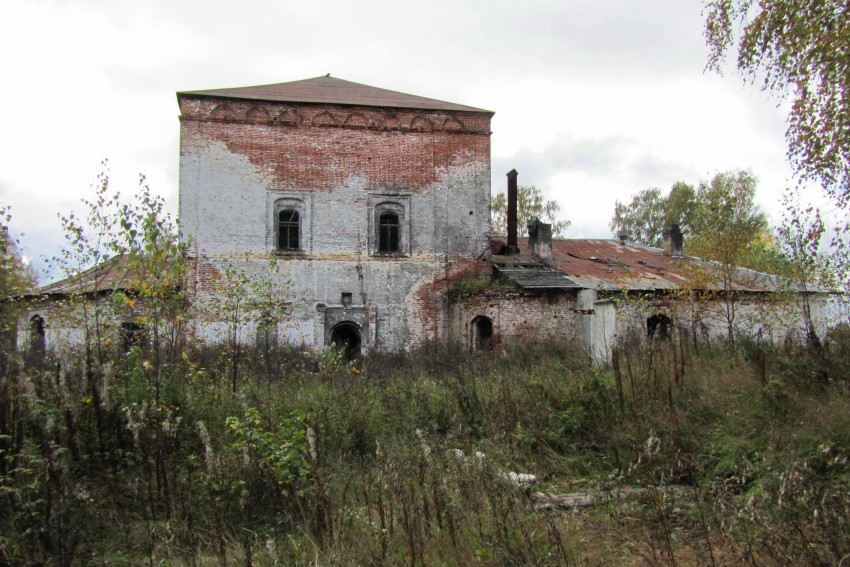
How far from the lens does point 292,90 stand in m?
20.7

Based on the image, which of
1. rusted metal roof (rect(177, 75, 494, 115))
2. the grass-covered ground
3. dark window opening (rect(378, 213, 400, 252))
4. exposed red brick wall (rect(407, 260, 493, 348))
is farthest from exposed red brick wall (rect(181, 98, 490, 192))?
the grass-covered ground

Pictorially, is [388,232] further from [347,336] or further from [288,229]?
[347,336]

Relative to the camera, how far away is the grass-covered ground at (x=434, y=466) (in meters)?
3.97

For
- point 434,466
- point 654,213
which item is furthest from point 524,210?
point 434,466

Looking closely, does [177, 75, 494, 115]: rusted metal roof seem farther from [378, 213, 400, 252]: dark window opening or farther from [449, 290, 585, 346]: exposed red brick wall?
[449, 290, 585, 346]: exposed red brick wall

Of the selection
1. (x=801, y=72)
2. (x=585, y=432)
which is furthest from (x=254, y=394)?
(x=801, y=72)

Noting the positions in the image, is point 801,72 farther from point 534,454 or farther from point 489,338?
point 489,338

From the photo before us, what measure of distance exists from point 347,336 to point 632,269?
9643mm

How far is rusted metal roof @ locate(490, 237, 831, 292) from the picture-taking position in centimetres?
1561

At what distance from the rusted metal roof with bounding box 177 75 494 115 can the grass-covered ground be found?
1319 centimetres

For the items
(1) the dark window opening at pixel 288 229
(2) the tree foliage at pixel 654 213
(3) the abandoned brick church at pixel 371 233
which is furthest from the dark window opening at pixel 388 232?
(2) the tree foliage at pixel 654 213

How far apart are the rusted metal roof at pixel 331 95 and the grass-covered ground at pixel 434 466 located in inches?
519

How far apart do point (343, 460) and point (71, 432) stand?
93.3 inches

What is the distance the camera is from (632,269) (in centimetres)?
2114
